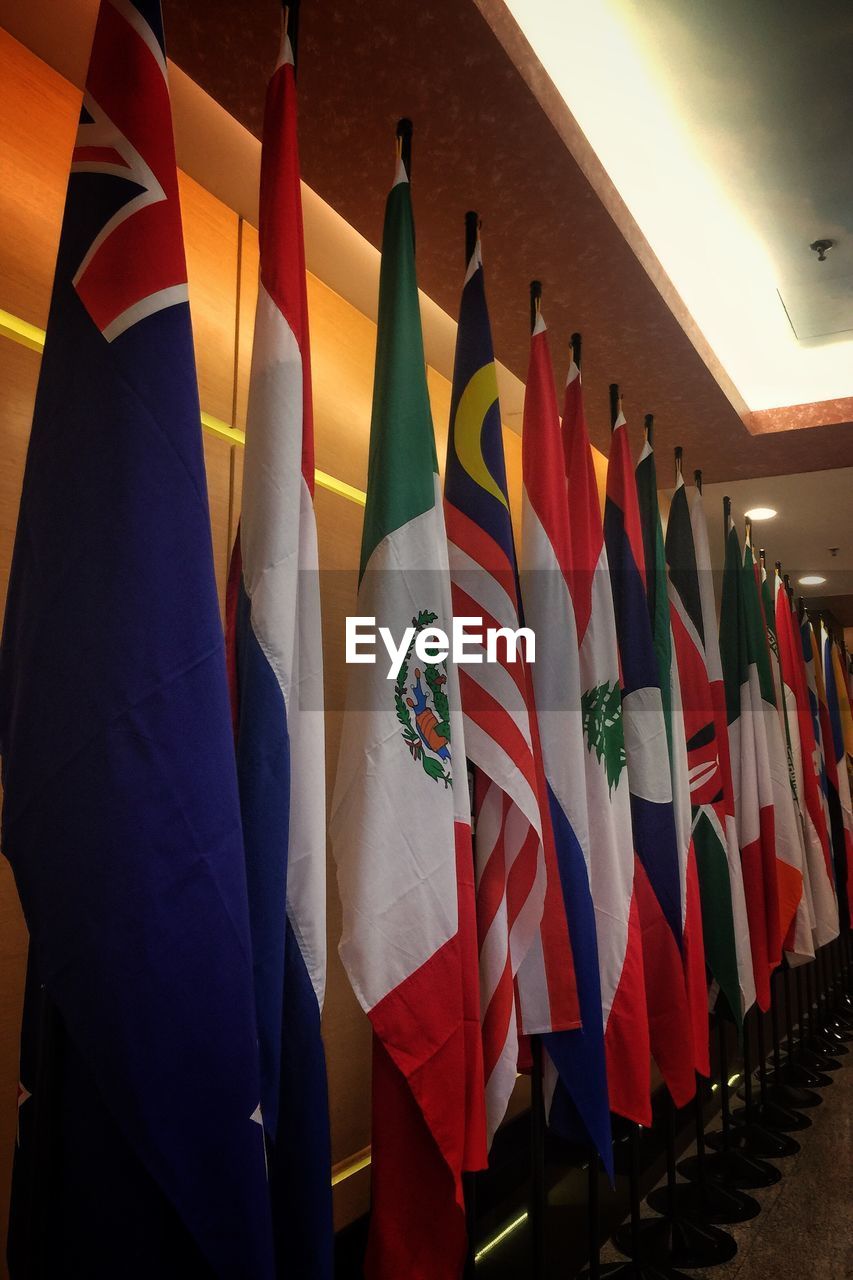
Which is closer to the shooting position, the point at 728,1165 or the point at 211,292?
the point at 211,292

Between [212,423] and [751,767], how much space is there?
2.30 meters

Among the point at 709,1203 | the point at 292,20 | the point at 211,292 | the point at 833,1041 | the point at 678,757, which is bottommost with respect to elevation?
Result: the point at 833,1041

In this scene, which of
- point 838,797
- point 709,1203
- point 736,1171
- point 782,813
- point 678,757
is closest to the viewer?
point 678,757

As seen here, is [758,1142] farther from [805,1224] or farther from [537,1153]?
[537,1153]

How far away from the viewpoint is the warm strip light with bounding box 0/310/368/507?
1.56m

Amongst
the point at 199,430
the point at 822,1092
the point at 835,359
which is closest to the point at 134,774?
the point at 199,430

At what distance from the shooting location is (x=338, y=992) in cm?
221

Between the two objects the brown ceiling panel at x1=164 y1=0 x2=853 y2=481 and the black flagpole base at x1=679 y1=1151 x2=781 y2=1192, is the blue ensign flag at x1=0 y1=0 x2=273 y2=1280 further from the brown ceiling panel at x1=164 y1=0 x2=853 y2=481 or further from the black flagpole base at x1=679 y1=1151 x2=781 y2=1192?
the black flagpole base at x1=679 y1=1151 x2=781 y2=1192

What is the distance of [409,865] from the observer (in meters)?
1.49

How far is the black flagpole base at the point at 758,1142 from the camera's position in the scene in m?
3.35

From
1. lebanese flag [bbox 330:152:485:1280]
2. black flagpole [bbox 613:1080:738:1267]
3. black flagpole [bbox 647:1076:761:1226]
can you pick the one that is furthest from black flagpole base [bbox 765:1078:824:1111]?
lebanese flag [bbox 330:152:485:1280]

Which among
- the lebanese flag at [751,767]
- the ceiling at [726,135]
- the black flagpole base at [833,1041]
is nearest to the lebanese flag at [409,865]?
the ceiling at [726,135]

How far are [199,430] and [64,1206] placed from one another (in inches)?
36.6

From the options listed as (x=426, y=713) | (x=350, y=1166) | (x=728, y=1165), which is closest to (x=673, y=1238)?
(x=728, y=1165)
